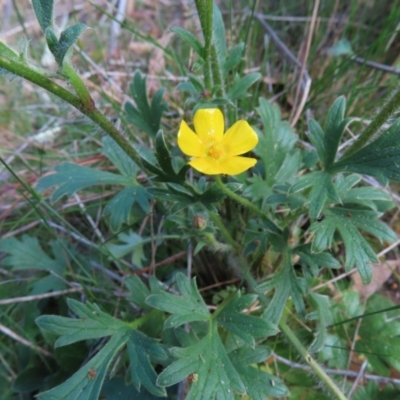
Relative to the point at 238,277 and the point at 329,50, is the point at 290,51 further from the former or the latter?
the point at 238,277

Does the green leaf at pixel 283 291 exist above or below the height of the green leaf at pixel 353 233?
below

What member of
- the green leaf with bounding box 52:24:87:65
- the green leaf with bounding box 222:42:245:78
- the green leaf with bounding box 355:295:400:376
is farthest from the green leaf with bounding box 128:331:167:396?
the green leaf with bounding box 222:42:245:78

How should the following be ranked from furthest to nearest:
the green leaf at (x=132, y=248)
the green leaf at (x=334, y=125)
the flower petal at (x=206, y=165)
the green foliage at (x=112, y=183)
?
the green leaf at (x=132, y=248) < the green foliage at (x=112, y=183) < the green leaf at (x=334, y=125) < the flower petal at (x=206, y=165)

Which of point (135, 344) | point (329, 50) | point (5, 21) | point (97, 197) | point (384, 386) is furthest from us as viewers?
point (5, 21)

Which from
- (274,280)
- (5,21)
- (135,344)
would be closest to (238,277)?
(274,280)

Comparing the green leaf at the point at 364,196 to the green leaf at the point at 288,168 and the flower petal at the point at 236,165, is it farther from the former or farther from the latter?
the flower petal at the point at 236,165

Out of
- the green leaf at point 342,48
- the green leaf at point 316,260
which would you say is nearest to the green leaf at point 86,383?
the green leaf at point 316,260
